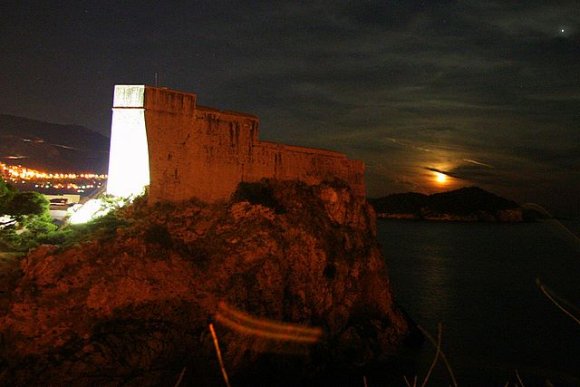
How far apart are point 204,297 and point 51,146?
5534 cm

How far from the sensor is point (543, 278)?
57000 mm

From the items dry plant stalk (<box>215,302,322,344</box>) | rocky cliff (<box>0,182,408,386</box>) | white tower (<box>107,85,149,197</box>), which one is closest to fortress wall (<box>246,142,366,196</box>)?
rocky cliff (<box>0,182,408,386</box>)

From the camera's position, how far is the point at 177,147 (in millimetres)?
22516

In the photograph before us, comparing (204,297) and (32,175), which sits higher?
(32,175)

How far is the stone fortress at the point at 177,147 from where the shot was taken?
2170cm

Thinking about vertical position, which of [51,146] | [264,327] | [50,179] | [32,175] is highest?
[51,146]

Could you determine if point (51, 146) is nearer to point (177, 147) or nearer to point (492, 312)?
point (177, 147)

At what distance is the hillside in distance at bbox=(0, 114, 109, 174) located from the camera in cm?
5853

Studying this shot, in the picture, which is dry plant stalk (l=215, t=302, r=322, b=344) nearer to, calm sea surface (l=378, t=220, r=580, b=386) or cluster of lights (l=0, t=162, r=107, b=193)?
calm sea surface (l=378, t=220, r=580, b=386)

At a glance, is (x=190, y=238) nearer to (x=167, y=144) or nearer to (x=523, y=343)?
(x=167, y=144)

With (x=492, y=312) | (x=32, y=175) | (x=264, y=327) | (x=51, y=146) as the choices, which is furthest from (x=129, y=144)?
(x=51, y=146)

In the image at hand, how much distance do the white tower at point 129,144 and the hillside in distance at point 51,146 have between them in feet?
121

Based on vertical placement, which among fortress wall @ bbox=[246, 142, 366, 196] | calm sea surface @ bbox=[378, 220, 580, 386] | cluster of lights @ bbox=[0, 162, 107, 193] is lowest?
calm sea surface @ bbox=[378, 220, 580, 386]

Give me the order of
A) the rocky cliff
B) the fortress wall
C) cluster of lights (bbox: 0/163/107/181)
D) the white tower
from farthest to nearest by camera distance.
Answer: cluster of lights (bbox: 0/163/107/181) → the fortress wall → the white tower → the rocky cliff
